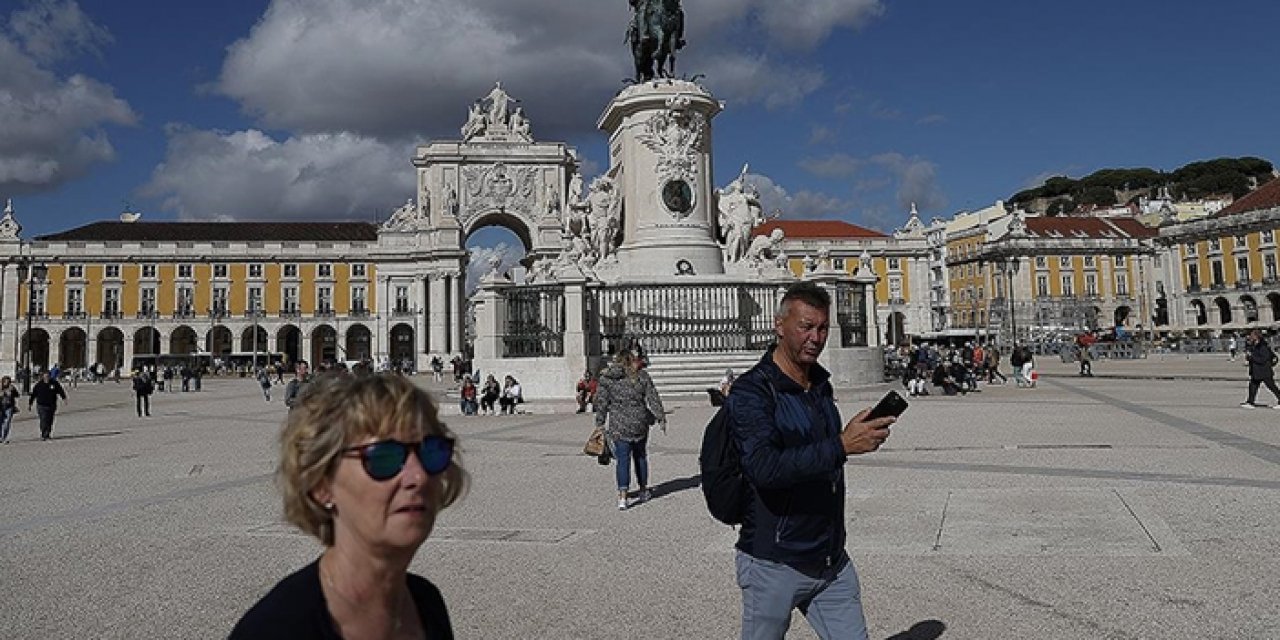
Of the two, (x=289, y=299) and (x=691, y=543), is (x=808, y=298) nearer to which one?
(x=691, y=543)

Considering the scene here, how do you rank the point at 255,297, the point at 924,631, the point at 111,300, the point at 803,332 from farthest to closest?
the point at 255,297 → the point at 111,300 → the point at 924,631 → the point at 803,332

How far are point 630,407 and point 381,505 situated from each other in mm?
5804

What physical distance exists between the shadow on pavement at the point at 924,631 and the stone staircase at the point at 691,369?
14437 mm

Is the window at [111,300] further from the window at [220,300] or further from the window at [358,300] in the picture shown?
the window at [358,300]

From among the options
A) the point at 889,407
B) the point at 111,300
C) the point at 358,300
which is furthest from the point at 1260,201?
the point at 111,300

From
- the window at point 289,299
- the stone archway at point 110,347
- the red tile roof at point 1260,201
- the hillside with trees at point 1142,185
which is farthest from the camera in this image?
the hillside with trees at point 1142,185

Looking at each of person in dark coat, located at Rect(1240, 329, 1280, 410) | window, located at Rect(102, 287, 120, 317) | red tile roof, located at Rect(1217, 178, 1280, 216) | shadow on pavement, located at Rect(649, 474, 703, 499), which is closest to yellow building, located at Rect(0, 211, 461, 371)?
window, located at Rect(102, 287, 120, 317)

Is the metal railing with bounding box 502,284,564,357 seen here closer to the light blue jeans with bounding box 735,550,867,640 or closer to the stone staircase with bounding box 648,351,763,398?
the stone staircase with bounding box 648,351,763,398

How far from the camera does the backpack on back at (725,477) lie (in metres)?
2.66

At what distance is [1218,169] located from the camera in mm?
101375

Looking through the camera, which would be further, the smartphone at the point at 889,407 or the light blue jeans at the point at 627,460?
the light blue jeans at the point at 627,460

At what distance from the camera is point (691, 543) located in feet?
18.5

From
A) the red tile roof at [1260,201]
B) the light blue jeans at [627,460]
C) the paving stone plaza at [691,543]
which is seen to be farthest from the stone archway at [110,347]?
the red tile roof at [1260,201]

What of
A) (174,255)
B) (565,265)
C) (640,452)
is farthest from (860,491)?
(174,255)
